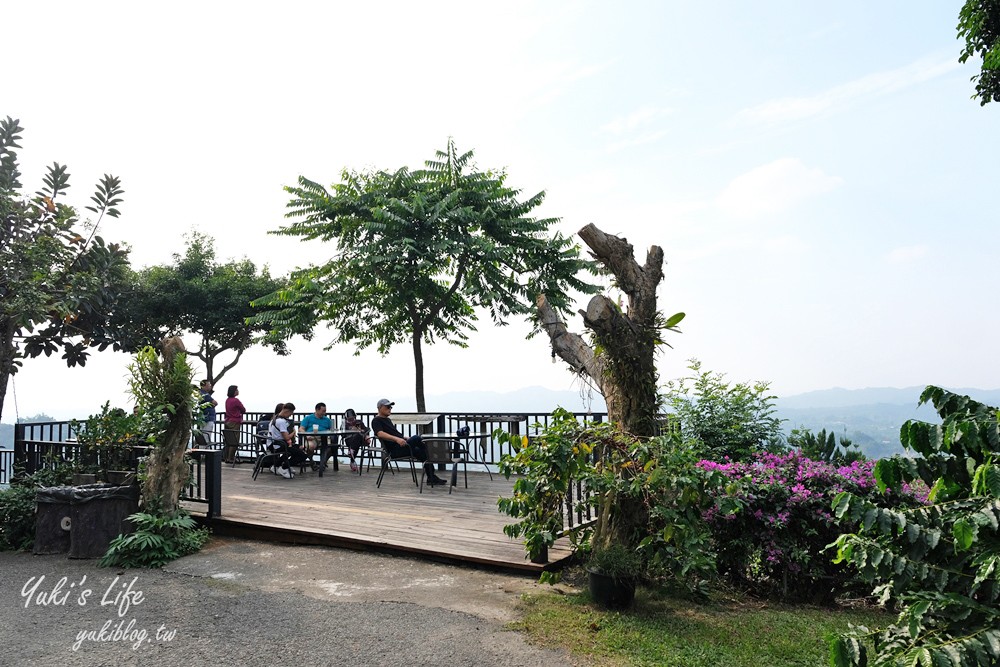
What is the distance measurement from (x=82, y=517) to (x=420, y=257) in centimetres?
901

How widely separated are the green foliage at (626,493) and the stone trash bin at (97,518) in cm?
446

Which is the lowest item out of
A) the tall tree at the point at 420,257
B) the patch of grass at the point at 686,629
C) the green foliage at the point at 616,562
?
the patch of grass at the point at 686,629

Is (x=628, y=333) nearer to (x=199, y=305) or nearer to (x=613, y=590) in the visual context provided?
(x=613, y=590)

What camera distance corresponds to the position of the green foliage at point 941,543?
7.13 feet

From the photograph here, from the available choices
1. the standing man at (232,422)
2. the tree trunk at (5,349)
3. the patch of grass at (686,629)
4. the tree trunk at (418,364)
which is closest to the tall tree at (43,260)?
the tree trunk at (5,349)

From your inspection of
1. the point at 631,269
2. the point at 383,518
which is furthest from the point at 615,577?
the point at 383,518

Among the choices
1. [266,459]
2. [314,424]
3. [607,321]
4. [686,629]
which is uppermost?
[607,321]

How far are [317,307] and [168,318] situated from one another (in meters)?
9.22

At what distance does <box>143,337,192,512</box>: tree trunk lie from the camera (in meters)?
6.87

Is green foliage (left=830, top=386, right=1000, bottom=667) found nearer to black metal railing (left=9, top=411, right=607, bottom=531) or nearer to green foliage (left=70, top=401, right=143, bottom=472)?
black metal railing (left=9, top=411, right=607, bottom=531)

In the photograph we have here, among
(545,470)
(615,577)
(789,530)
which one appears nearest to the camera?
(615,577)

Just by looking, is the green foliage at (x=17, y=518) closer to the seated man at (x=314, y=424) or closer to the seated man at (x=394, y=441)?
the seated man at (x=394, y=441)

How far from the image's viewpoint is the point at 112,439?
7484mm

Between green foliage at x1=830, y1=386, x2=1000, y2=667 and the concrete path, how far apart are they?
1936 millimetres
